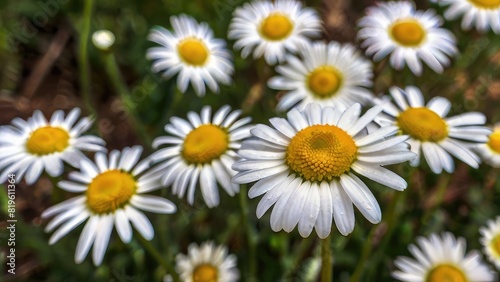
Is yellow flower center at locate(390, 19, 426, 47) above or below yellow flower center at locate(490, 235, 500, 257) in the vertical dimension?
above

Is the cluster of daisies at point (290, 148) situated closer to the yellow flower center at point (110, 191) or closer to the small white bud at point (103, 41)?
the yellow flower center at point (110, 191)

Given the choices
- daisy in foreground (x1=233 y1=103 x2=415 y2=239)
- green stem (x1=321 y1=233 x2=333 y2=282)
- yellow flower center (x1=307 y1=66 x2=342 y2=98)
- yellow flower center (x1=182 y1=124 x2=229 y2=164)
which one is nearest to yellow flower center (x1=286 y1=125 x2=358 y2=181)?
daisy in foreground (x1=233 y1=103 x2=415 y2=239)

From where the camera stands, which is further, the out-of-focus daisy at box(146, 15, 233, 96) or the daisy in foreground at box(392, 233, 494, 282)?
the out-of-focus daisy at box(146, 15, 233, 96)

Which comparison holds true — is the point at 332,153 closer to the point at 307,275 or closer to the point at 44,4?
the point at 307,275

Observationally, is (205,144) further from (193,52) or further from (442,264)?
(442,264)

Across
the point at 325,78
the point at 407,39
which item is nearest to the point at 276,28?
the point at 325,78


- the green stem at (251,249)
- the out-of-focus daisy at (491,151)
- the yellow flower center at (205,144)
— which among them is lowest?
the green stem at (251,249)

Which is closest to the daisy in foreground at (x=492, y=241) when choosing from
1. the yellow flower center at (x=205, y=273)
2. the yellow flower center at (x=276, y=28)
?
the yellow flower center at (x=205, y=273)

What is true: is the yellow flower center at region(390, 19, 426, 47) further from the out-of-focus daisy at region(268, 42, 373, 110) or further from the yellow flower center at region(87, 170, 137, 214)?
the yellow flower center at region(87, 170, 137, 214)
